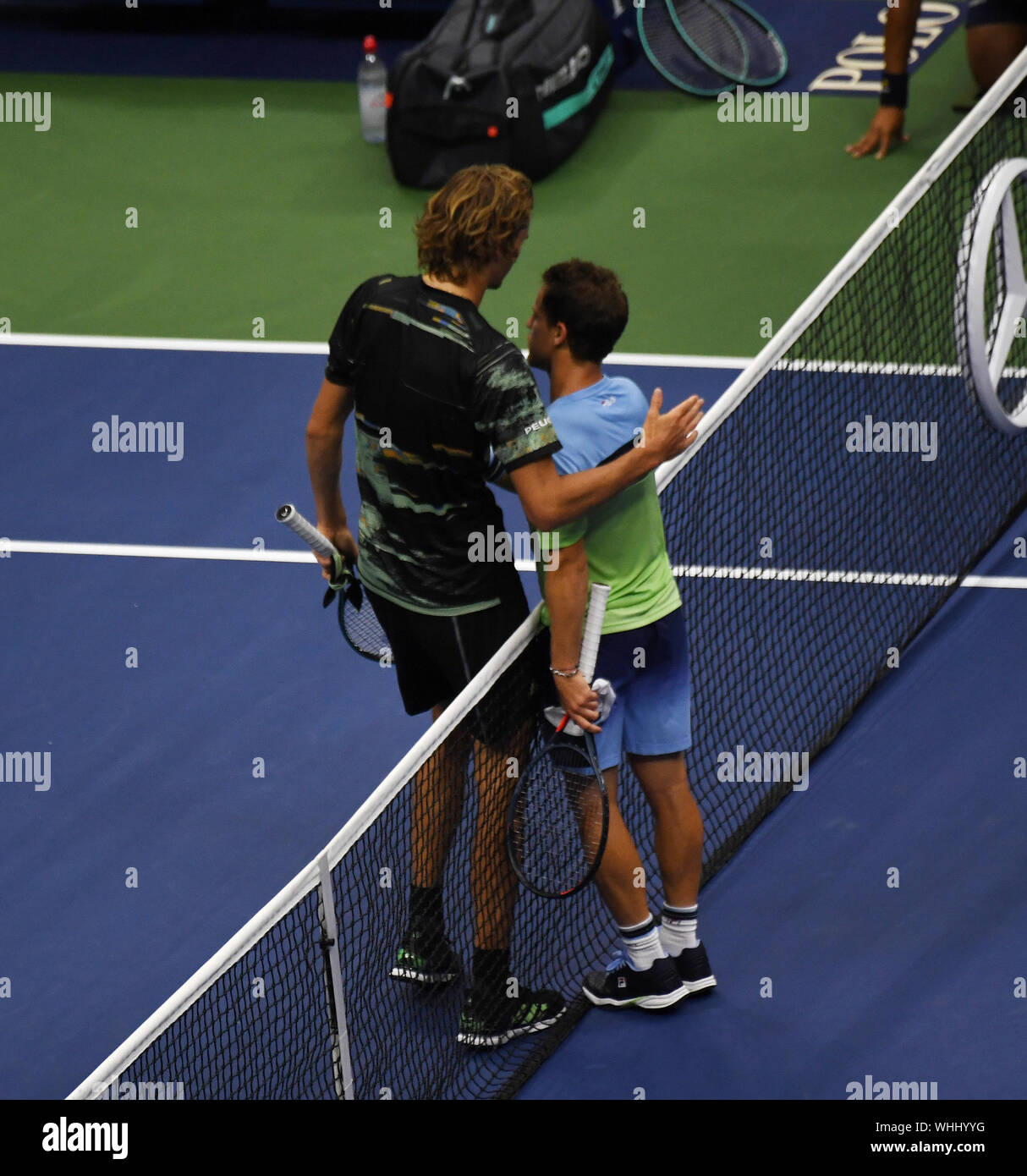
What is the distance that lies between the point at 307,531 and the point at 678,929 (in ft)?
5.29

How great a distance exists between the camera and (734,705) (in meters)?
6.25

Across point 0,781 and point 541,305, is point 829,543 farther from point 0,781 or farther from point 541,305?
point 0,781

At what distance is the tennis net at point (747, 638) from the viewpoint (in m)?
4.65

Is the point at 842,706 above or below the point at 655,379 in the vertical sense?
below

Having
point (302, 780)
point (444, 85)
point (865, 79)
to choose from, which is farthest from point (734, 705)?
point (865, 79)

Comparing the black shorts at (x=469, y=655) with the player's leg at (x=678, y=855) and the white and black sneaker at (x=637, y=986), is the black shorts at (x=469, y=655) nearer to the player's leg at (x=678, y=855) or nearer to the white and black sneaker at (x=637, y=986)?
the player's leg at (x=678, y=855)

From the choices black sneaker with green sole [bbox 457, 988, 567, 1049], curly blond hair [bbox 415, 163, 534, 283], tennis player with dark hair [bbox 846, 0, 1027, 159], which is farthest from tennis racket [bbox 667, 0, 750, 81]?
black sneaker with green sole [bbox 457, 988, 567, 1049]

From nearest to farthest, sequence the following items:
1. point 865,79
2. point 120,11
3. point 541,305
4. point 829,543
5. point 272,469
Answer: point 541,305, point 829,543, point 272,469, point 865,79, point 120,11

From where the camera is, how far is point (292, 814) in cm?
611

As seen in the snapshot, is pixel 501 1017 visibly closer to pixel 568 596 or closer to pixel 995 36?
pixel 568 596

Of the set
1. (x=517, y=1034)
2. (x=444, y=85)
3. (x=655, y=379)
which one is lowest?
(x=517, y=1034)

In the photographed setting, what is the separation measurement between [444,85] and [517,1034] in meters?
6.48

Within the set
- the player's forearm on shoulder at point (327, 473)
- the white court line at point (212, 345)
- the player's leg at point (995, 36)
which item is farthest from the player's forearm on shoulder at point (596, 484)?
the player's leg at point (995, 36)

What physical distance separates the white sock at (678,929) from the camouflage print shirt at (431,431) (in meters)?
1.13
